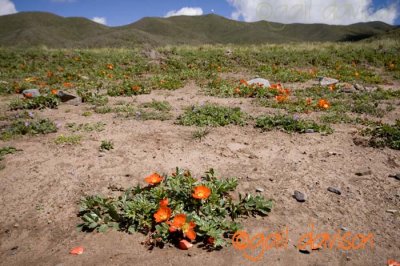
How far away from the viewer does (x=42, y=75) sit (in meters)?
13.3

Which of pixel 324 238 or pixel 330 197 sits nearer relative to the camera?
pixel 324 238

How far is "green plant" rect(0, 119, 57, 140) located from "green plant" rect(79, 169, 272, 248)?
10.7ft

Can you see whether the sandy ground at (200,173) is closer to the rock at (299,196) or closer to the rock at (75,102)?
the rock at (299,196)

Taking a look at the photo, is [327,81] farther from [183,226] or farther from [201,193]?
[183,226]

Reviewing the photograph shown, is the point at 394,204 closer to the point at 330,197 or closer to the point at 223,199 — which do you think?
the point at 330,197

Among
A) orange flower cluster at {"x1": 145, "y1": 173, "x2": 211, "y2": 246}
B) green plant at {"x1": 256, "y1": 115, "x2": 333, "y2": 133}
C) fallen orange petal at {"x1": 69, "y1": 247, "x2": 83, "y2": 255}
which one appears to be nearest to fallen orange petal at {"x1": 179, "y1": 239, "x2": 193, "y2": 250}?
orange flower cluster at {"x1": 145, "y1": 173, "x2": 211, "y2": 246}

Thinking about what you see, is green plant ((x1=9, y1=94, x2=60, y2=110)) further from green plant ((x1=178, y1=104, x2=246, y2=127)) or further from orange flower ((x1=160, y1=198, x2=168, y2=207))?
orange flower ((x1=160, y1=198, x2=168, y2=207))

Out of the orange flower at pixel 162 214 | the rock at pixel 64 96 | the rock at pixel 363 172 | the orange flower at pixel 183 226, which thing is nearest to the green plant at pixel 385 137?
the rock at pixel 363 172

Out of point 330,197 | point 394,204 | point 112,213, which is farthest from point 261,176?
point 112,213

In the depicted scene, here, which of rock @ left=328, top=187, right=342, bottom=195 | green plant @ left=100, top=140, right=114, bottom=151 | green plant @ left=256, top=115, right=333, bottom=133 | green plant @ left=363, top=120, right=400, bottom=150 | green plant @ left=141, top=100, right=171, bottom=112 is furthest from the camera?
green plant @ left=141, top=100, right=171, bottom=112

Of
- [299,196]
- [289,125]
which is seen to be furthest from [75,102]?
[299,196]

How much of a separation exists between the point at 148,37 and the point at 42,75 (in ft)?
262

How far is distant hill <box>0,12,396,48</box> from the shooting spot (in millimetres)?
90500

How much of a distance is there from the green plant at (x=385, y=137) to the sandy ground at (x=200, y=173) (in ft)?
0.67
